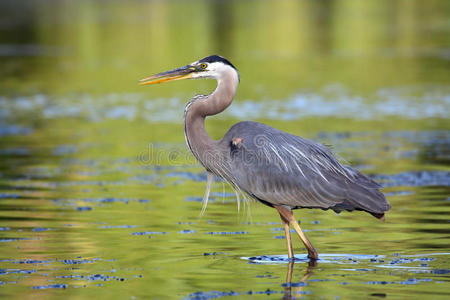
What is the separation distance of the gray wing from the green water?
21.2 inches

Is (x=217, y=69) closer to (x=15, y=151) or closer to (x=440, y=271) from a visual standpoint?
(x=440, y=271)

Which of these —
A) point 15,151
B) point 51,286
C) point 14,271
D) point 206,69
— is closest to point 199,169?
point 15,151

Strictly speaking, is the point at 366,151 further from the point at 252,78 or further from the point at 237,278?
the point at 252,78

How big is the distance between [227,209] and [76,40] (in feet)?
101

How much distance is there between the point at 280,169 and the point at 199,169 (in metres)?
5.85

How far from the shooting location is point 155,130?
61.4ft

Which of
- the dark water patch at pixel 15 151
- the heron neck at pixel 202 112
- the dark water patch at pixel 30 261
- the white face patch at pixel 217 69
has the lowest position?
the dark water patch at pixel 15 151

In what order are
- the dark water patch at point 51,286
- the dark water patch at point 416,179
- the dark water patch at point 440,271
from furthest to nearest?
the dark water patch at point 416,179 < the dark water patch at point 440,271 < the dark water patch at point 51,286

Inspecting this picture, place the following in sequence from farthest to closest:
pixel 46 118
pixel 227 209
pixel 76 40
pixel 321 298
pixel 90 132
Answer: pixel 76 40, pixel 46 118, pixel 90 132, pixel 227 209, pixel 321 298

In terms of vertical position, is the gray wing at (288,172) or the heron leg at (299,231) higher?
the gray wing at (288,172)

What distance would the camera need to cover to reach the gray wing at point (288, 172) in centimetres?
891

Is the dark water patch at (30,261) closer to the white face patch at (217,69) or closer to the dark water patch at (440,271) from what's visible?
the white face patch at (217,69)

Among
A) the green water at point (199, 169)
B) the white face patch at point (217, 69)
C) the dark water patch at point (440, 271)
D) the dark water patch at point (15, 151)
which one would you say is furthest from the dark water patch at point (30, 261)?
the dark water patch at point (15, 151)

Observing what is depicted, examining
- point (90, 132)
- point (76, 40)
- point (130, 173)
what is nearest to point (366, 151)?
point (130, 173)
